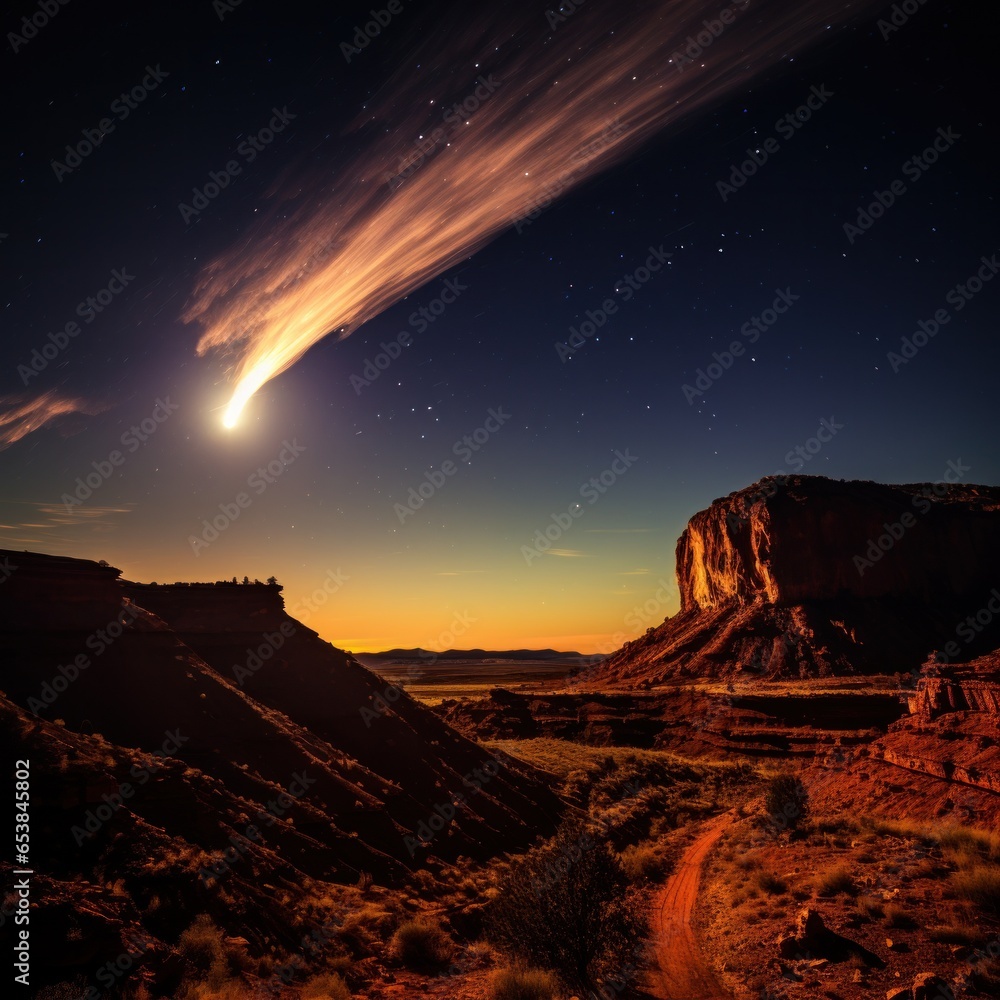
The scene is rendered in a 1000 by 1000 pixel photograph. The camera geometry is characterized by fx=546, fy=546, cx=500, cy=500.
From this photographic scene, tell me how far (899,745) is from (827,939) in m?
15.2

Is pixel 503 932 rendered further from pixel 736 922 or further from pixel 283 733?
pixel 283 733

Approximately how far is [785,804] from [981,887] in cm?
1101

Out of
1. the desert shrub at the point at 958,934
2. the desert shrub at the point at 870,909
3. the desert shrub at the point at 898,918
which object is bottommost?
the desert shrub at the point at 870,909

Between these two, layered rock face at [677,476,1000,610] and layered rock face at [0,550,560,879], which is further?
layered rock face at [677,476,1000,610]

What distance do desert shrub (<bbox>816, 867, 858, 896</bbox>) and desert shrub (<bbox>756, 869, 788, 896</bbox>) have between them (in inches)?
41.5

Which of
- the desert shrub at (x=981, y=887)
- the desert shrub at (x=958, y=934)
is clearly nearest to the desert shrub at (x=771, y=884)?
the desert shrub at (x=981, y=887)

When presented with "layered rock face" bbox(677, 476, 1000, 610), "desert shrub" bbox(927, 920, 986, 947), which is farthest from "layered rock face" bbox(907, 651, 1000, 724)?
"layered rock face" bbox(677, 476, 1000, 610)

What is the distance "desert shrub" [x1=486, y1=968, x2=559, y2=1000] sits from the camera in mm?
9750

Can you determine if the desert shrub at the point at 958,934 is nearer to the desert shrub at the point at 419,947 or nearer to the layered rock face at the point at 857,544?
the desert shrub at the point at 419,947

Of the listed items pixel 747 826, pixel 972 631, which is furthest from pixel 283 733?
pixel 972 631

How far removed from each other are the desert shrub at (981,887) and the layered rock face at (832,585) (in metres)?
63.1

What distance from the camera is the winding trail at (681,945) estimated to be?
34.6 ft

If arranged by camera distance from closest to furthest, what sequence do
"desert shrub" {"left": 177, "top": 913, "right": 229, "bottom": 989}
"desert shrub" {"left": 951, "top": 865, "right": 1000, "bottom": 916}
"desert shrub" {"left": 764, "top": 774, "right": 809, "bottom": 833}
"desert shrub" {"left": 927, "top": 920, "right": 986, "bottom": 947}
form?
"desert shrub" {"left": 177, "top": 913, "right": 229, "bottom": 989} < "desert shrub" {"left": 927, "top": 920, "right": 986, "bottom": 947} < "desert shrub" {"left": 951, "top": 865, "right": 1000, "bottom": 916} < "desert shrub" {"left": 764, "top": 774, "right": 809, "bottom": 833}

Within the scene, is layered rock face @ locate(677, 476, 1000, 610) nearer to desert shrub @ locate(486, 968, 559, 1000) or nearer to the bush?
desert shrub @ locate(486, 968, 559, 1000)
